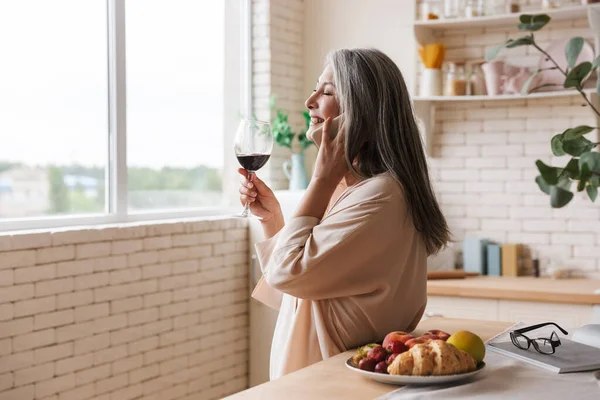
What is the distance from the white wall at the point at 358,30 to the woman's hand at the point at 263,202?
256cm

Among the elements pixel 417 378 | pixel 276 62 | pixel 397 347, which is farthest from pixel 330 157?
pixel 276 62

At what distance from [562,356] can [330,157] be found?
0.75m

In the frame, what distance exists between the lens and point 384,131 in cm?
212

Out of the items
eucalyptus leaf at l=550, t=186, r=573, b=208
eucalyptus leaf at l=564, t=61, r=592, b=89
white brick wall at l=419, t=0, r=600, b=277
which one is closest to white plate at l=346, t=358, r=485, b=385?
eucalyptus leaf at l=550, t=186, r=573, b=208

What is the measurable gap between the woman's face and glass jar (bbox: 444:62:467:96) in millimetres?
2515

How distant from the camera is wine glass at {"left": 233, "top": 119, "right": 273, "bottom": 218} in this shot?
2309 millimetres

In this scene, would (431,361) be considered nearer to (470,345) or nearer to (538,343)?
(470,345)

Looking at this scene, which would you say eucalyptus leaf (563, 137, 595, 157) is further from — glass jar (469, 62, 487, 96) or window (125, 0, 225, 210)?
glass jar (469, 62, 487, 96)

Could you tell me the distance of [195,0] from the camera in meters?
4.72

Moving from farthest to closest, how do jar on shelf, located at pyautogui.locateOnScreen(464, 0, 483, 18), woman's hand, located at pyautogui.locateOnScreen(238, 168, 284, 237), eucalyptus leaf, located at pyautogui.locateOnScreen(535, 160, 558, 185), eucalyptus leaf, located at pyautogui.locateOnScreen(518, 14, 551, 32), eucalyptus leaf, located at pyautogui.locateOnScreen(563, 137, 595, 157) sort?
jar on shelf, located at pyautogui.locateOnScreen(464, 0, 483, 18) < woman's hand, located at pyautogui.locateOnScreen(238, 168, 284, 237) < eucalyptus leaf, located at pyautogui.locateOnScreen(518, 14, 551, 32) < eucalyptus leaf, located at pyautogui.locateOnScreen(563, 137, 595, 157) < eucalyptus leaf, located at pyautogui.locateOnScreen(535, 160, 558, 185)

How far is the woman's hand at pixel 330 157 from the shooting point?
6.97 ft

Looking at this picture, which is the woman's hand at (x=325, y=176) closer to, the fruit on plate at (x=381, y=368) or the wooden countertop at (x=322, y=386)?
the wooden countertop at (x=322, y=386)

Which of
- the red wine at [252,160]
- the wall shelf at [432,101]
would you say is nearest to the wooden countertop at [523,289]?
the wall shelf at [432,101]

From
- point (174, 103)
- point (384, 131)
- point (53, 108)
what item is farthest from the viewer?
point (174, 103)
